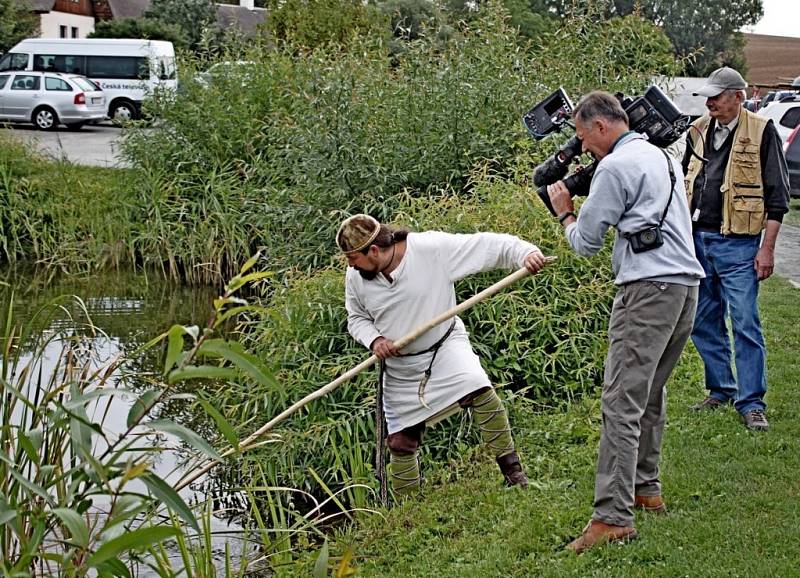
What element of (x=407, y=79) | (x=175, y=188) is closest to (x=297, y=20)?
(x=175, y=188)

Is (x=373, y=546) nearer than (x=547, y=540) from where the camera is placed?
No

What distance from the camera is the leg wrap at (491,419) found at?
616cm

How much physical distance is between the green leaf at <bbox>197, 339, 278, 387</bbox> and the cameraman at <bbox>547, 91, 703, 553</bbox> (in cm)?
232

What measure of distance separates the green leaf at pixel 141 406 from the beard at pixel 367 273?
2.82 m

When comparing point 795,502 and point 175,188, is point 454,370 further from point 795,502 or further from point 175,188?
point 175,188

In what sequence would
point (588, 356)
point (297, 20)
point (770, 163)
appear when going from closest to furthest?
point (770, 163) < point (588, 356) < point (297, 20)

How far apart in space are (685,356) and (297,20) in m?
19.0

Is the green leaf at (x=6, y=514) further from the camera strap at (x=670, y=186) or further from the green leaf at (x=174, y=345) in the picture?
the camera strap at (x=670, y=186)

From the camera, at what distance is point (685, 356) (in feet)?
28.7

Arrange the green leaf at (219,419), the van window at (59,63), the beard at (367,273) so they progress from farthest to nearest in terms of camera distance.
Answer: the van window at (59,63)
the beard at (367,273)
the green leaf at (219,419)

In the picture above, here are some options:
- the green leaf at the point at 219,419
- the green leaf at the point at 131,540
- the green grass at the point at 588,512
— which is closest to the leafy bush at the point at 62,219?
the green grass at the point at 588,512

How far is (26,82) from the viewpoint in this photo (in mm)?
30188

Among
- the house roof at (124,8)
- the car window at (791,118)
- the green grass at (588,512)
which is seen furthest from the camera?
the house roof at (124,8)

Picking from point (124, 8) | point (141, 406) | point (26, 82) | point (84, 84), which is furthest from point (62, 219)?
point (124, 8)
